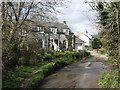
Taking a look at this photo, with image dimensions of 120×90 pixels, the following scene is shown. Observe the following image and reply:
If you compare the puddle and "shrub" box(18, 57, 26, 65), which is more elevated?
"shrub" box(18, 57, 26, 65)

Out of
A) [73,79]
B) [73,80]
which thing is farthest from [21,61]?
[73,80]

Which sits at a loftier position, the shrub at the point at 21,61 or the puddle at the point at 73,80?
the shrub at the point at 21,61

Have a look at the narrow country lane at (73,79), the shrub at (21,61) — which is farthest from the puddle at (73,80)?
the shrub at (21,61)

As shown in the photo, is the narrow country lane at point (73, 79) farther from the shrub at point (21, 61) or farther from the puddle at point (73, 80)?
the shrub at point (21, 61)

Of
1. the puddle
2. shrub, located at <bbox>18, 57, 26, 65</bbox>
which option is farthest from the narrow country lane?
shrub, located at <bbox>18, 57, 26, 65</bbox>

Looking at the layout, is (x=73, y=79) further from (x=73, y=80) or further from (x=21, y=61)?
(x=21, y=61)

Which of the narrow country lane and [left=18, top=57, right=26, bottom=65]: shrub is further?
[left=18, top=57, right=26, bottom=65]: shrub

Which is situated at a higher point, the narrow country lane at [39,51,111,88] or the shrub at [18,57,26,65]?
the shrub at [18,57,26,65]

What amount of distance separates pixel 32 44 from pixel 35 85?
21.5ft

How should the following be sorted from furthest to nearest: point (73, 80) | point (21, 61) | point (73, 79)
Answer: point (21, 61) < point (73, 79) < point (73, 80)

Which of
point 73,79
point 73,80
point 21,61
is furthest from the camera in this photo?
point 21,61

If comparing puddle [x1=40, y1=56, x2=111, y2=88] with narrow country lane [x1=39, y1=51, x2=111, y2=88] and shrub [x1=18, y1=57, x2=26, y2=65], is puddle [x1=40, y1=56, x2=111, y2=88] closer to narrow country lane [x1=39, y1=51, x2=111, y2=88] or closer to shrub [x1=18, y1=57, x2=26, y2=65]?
narrow country lane [x1=39, y1=51, x2=111, y2=88]

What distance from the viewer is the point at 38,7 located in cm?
1523

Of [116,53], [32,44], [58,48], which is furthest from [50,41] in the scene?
[116,53]
